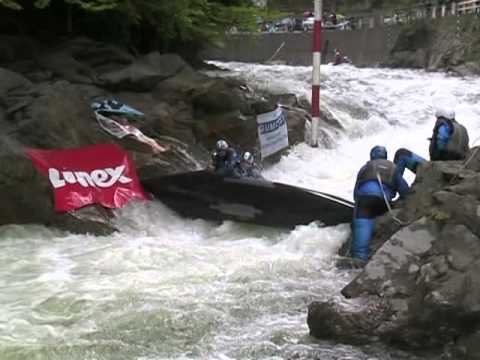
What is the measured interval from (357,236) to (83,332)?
9.88 ft

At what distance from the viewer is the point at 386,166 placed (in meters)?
7.42

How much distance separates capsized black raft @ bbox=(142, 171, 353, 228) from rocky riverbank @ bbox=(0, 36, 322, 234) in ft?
2.18

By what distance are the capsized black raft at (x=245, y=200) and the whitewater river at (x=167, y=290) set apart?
19cm

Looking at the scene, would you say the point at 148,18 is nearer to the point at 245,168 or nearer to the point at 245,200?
the point at 245,168

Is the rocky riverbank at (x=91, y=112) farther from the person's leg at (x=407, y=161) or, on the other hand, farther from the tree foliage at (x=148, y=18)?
the person's leg at (x=407, y=161)

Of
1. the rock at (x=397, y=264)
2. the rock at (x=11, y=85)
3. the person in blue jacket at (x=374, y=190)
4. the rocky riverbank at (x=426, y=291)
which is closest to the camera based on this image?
the rocky riverbank at (x=426, y=291)

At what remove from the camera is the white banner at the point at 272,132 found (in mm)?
11875

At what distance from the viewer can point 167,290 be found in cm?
625

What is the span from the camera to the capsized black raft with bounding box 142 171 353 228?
830 cm

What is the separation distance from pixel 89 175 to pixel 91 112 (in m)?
1.26

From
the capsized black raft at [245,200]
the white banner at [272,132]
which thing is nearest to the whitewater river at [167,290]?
the capsized black raft at [245,200]

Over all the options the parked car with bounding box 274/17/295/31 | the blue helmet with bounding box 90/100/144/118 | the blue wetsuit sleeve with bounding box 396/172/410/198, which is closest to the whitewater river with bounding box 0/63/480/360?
the blue wetsuit sleeve with bounding box 396/172/410/198

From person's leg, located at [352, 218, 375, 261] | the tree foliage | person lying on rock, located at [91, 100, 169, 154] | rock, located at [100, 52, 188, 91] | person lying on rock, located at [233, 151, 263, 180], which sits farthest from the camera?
the tree foliage

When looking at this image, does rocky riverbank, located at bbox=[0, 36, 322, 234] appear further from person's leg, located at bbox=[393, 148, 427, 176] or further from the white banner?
person's leg, located at bbox=[393, 148, 427, 176]
